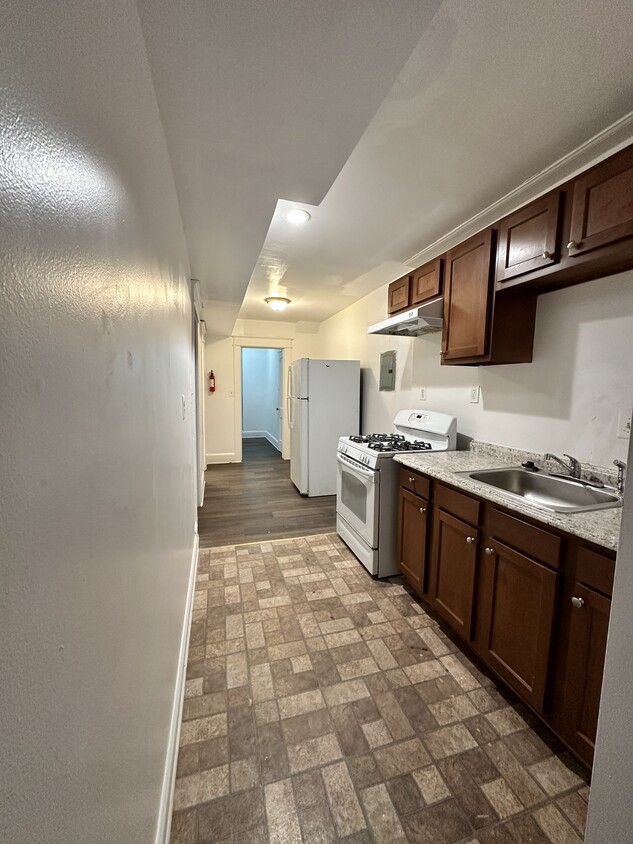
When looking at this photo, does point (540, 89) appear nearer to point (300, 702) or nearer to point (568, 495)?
point (568, 495)

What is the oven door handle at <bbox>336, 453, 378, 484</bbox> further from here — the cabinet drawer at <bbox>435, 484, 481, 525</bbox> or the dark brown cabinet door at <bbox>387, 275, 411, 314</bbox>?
the dark brown cabinet door at <bbox>387, 275, 411, 314</bbox>

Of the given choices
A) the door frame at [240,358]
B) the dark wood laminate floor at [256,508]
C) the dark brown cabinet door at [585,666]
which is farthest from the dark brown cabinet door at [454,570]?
the door frame at [240,358]

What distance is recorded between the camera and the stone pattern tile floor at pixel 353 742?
1056 mm

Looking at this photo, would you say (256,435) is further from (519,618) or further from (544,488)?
(519,618)

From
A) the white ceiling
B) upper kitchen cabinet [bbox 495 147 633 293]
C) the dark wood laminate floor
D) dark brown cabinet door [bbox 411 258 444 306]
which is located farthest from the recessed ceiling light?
Answer: the dark wood laminate floor

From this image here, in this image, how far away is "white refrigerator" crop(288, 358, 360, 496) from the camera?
404 centimetres

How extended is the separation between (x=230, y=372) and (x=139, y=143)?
4.87 meters

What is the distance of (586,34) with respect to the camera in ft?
3.45

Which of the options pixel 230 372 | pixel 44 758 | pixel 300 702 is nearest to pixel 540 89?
pixel 44 758

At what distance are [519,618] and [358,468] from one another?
133cm

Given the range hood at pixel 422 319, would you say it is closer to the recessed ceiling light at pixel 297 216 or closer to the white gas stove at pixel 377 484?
the white gas stove at pixel 377 484

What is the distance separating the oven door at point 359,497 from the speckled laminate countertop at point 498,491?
298mm

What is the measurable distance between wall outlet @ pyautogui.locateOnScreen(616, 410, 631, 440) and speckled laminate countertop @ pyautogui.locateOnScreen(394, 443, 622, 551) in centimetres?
25

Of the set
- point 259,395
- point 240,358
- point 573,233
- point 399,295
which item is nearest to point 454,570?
point 573,233
